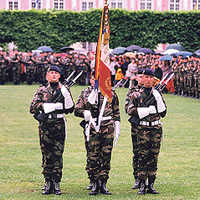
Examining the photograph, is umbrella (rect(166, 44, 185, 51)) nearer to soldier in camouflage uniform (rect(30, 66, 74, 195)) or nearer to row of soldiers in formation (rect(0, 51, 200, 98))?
row of soldiers in formation (rect(0, 51, 200, 98))

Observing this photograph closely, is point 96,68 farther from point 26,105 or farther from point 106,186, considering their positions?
point 26,105

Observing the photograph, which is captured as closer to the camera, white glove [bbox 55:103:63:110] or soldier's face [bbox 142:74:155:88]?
white glove [bbox 55:103:63:110]

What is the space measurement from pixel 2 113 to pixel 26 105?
3047mm

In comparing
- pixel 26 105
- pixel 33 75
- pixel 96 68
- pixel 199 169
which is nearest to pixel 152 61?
pixel 33 75

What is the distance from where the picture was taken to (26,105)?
26484 millimetres

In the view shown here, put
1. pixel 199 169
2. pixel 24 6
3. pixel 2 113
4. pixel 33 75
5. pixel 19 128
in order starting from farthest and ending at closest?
pixel 24 6, pixel 33 75, pixel 2 113, pixel 19 128, pixel 199 169

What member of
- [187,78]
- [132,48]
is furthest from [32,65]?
[187,78]

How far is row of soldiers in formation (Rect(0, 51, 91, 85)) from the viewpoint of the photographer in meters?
39.5

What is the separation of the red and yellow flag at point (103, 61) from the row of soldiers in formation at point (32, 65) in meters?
28.2

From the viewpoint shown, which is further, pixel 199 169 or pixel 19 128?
pixel 19 128

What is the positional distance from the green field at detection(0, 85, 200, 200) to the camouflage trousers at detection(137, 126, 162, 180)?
363 millimetres

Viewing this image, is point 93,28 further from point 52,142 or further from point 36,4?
point 52,142

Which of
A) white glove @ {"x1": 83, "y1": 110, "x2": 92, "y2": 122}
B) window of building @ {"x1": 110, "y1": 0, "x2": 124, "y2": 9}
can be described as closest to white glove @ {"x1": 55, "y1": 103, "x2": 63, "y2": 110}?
white glove @ {"x1": 83, "y1": 110, "x2": 92, "y2": 122}

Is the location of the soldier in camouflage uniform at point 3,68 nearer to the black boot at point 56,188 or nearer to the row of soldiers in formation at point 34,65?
the row of soldiers in formation at point 34,65
